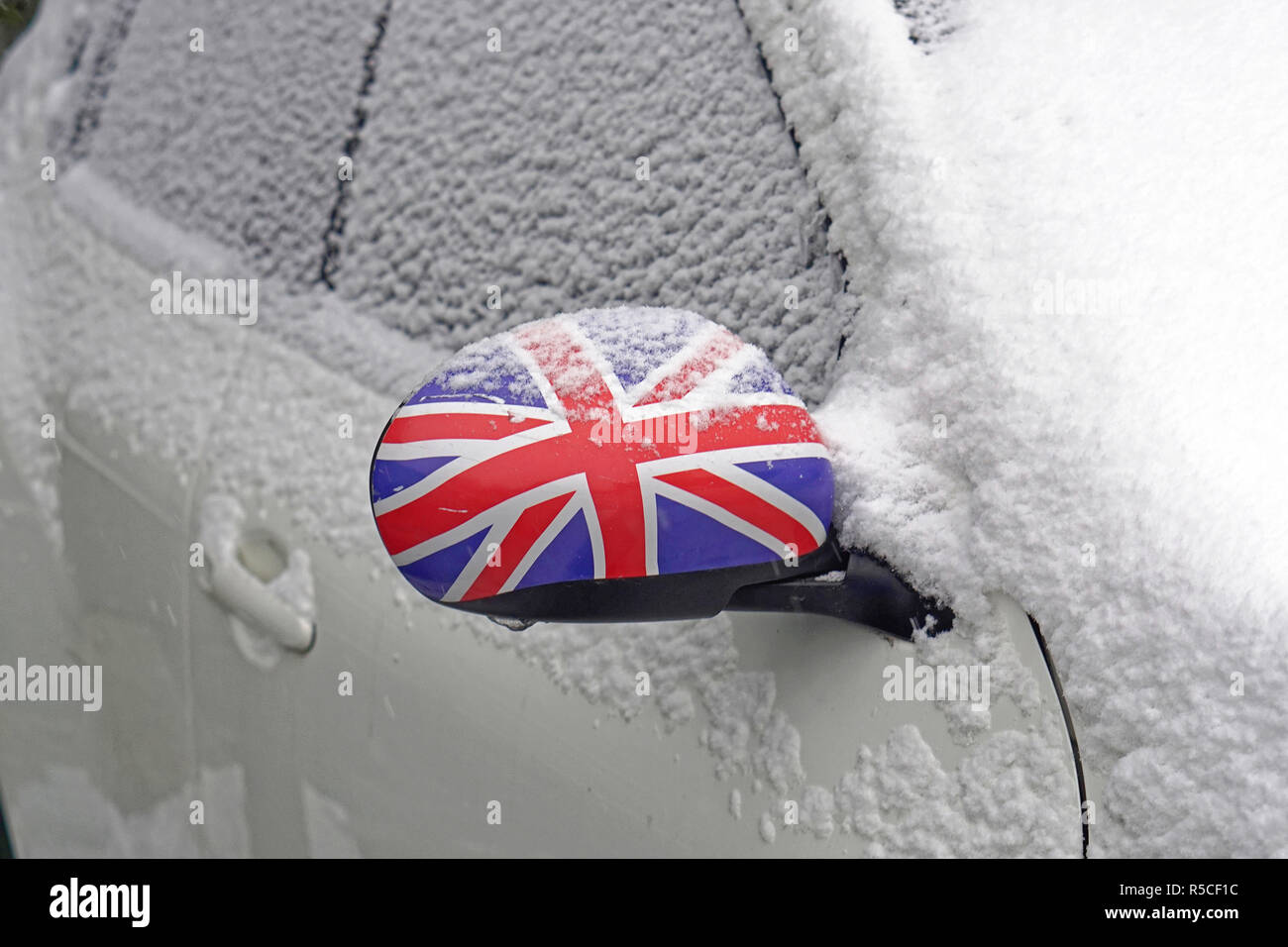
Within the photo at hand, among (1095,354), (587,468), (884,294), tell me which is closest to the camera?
(587,468)

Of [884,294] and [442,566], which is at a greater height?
[884,294]

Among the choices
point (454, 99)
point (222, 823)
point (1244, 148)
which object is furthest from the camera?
point (222, 823)

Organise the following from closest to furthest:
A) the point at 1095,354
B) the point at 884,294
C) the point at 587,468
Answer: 1. the point at 587,468
2. the point at 1095,354
3. the point at 884,294

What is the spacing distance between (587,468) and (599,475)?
1 cm

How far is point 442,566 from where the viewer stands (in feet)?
2.89

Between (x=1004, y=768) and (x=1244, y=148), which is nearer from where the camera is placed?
(x=1004, y=768)

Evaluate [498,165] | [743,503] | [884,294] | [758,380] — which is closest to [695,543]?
[743,503]

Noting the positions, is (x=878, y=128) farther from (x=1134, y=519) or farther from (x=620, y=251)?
(x=1134, y=519)

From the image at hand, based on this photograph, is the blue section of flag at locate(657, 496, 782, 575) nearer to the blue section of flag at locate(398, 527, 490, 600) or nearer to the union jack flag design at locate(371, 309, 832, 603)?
the union jack flag design at locate(371, 309, 832, 603)

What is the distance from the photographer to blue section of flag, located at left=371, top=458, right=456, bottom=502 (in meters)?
0.87

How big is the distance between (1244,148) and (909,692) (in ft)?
→ 2.12

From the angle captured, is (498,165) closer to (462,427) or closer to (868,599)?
(462,427)

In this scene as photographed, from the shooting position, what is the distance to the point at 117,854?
182 cm
